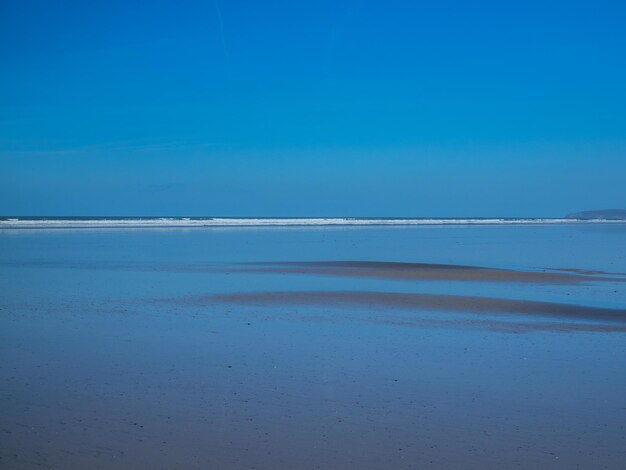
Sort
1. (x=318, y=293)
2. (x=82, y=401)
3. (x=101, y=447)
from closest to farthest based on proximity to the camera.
A: (x=101, y=447) < (x=82, y=401) < (x=318, y=293)

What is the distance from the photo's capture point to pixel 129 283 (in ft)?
60.0

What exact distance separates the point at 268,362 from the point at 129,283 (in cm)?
1029

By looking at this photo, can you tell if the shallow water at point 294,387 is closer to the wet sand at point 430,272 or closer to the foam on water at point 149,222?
the wet sand at point 430,272

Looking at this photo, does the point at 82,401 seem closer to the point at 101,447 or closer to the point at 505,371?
the point at 101,447

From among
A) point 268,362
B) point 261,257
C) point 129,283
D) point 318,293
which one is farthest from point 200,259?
point 268,362

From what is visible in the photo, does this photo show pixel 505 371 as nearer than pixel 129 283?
Yes

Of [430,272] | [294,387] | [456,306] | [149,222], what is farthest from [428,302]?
[149,222]

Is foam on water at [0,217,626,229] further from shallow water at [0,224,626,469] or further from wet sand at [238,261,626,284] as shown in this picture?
shallow water at [0,224,626,469]

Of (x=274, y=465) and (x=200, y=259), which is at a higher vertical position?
(x=200, y=259)

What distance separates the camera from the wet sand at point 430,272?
69.6 feet

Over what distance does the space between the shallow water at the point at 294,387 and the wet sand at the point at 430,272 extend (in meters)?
5.95

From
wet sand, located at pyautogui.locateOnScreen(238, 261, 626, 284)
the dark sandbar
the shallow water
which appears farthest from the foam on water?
the shallow water

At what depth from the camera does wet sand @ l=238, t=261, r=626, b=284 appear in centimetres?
2122

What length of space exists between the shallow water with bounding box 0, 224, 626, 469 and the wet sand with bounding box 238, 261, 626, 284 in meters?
5.95
